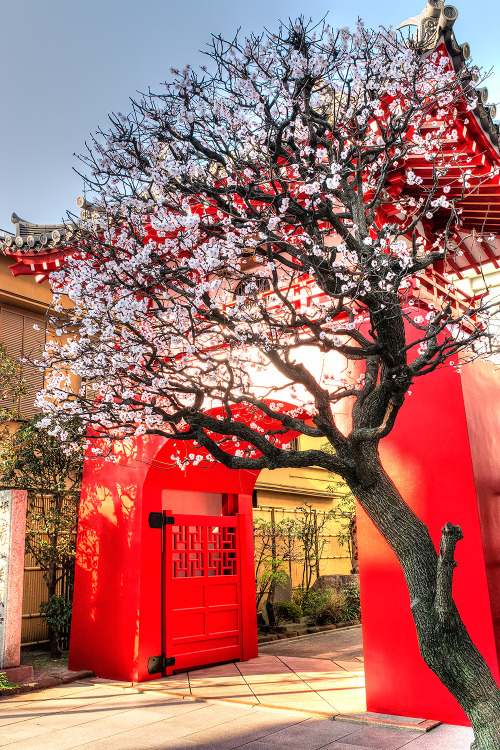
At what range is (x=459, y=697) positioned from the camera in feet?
12.9

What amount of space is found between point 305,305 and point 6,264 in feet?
24.3

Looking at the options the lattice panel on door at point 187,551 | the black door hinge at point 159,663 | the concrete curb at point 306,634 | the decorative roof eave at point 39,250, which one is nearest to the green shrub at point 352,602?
the concrete curb at point 306,634

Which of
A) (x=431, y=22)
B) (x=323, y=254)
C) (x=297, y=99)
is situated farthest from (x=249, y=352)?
(x=431, y=22)

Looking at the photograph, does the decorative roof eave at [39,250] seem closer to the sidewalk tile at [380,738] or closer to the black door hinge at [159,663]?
the black door hinge at [159,663]

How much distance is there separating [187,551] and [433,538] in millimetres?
3951

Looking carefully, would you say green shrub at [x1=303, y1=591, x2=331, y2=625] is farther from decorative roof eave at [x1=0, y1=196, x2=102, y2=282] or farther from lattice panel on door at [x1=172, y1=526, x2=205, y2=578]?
decorative roof eave at [x1=0, y1=196, x2=102, y2=282]

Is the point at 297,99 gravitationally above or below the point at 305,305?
above

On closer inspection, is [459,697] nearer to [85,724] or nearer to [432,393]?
[432,393]

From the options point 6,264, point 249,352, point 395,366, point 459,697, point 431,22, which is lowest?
point 459,697

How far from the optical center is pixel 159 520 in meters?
8.43

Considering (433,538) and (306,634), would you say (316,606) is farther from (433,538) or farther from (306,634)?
(433,538)

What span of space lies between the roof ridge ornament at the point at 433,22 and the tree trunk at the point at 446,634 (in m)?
4.36

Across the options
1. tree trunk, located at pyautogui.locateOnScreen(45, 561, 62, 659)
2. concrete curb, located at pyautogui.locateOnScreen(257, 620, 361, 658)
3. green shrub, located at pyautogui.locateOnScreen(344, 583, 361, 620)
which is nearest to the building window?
tree trunk, located at pyautogui.locateOnScreen(45, 561, 62, 659)

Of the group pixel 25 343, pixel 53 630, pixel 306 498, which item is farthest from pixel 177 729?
pixel 306 498
